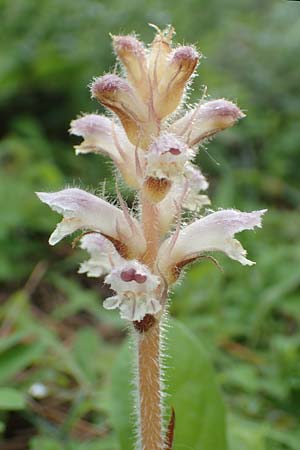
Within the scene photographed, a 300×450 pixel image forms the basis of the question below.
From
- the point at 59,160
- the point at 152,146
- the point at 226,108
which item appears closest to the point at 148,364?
the point at 152,146

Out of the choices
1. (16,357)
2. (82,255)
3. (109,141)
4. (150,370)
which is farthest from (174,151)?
(82,255)

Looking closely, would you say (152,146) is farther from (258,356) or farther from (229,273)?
(229,273)

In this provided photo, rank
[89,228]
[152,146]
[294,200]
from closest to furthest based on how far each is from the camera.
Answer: [152,146] → [89,228] → [294,200]

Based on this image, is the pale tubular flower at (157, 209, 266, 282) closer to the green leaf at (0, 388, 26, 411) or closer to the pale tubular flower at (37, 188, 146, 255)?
the pale tubular flower at (37, 188, 146, 255)

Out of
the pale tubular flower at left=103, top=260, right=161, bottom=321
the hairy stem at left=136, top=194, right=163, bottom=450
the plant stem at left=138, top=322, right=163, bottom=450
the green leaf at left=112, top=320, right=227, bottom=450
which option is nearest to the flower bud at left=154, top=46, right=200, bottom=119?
the hairy stem at left=136, top=194, right=163, bottom=450

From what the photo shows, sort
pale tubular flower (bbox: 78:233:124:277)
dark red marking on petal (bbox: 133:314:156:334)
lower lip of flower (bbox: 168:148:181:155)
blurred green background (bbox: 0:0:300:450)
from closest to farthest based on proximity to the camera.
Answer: lower lip of flower (bbox: 168:148:181:155), dark red marking on petal (bbox: 133:314:156:334), pale tubular flower (bbox: 78:233:124:277), blurred green background (bbox: 0:0:300:450)

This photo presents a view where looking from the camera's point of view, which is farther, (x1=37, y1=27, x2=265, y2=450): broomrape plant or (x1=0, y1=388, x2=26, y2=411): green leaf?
(x1=0, y1=388, x2=26, y2=411): green leaf

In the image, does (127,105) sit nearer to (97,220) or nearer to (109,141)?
(109,141)
